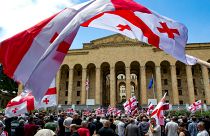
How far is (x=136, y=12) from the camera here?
5457mm

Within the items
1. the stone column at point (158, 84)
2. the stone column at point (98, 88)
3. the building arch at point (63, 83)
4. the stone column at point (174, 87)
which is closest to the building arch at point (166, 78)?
the stone column at point (174, 87)

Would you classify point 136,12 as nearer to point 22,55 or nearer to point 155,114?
point 22,55

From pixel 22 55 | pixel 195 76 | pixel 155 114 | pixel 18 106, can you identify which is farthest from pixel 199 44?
pixel 22 55

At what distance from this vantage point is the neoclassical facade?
44406 millimetres

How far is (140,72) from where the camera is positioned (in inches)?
1811

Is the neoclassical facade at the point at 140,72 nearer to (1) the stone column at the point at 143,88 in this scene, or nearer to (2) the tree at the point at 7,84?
(1) the stone column at the point at 143,88

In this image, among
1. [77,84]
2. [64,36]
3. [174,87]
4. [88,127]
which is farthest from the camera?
[77,84]

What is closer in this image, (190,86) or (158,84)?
(190,86)

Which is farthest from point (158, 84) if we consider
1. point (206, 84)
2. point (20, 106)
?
point (20, 106)

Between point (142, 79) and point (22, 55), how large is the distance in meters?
42.2

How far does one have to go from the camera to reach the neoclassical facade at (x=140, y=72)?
146 feet

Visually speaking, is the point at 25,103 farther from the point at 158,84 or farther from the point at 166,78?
the point at 166,78

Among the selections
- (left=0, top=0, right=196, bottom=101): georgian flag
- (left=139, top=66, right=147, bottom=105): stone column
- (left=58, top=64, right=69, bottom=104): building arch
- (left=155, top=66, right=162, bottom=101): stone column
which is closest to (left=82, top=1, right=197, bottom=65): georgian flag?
(left=0, top=0, right=196, bottom=101): georgian flag

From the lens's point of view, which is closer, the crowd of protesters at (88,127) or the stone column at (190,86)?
the crowd of protesters at (88,127)
